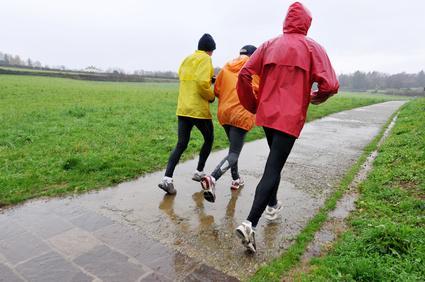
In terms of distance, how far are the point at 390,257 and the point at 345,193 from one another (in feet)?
6.38

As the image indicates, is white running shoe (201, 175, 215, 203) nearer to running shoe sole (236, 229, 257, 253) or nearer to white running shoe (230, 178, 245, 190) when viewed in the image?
running shoe sole (236, 229, 257, 253)

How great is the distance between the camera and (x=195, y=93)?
423 cm

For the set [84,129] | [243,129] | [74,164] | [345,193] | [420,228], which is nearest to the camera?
[420,228]

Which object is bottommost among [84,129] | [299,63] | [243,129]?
[84,129]

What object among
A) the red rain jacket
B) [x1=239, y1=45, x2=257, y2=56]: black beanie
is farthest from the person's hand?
[x1=239, y1=45, x2=257, y2=56]: black beanie

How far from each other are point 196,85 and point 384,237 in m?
2.63

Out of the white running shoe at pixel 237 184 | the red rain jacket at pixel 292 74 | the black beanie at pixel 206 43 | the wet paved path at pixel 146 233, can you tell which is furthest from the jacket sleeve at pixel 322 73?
the white running shoe at pixel 237 184

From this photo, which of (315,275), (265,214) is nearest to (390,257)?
(315,275)

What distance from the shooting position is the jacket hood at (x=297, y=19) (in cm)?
300

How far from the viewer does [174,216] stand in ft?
12.5

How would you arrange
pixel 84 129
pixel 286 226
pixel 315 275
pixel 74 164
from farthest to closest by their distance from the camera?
pixel 84 129 < pixel 74 164 < pixel 286 226 < pixel 315 275

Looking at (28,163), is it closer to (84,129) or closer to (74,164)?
(74,164)

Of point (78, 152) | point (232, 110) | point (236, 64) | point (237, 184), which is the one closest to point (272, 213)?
point (237, 184)

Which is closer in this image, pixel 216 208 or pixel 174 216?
pixel 174 216
